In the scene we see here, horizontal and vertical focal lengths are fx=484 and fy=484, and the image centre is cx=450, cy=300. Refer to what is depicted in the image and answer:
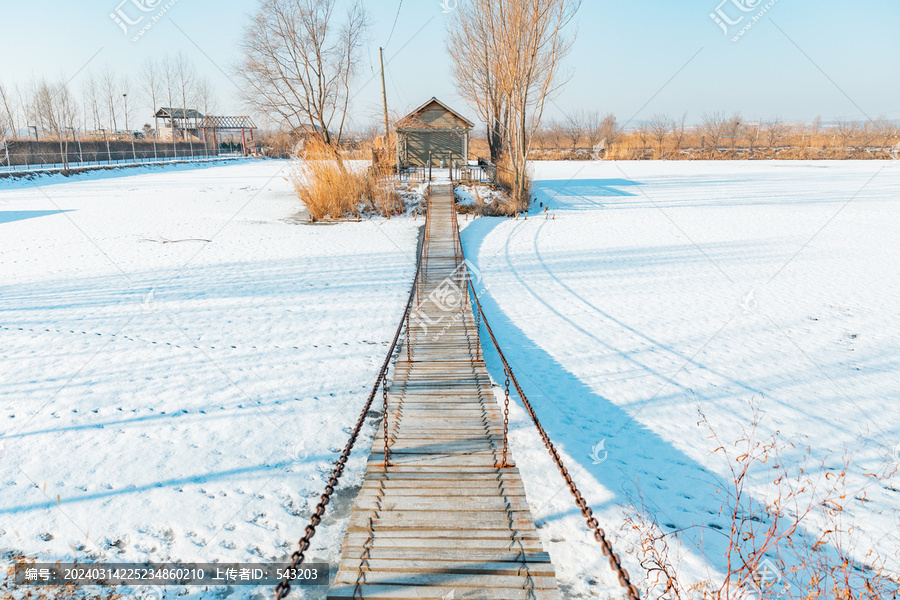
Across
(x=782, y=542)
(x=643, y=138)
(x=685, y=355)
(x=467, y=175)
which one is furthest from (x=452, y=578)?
(x=643, y=138)

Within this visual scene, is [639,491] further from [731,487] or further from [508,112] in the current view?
[508,112]

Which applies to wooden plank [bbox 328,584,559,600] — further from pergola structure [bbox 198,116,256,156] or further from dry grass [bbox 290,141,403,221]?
pergola structure [bbox 198,116,256,156]

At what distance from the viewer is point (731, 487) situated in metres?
4.96

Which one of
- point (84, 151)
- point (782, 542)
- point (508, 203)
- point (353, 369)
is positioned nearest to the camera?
point (782, 542)

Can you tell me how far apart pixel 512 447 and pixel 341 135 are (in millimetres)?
24635

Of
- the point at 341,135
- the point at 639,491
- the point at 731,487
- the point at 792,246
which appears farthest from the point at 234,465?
the point at 341,135

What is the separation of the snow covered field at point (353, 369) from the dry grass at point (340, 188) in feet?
7.99

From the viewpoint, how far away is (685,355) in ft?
26.8

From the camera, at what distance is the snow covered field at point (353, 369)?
4.44 m

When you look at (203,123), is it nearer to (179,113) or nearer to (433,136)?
(179,113)

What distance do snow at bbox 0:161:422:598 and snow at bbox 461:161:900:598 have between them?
230 centimetres

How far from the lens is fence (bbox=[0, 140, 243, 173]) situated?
34.9 metres

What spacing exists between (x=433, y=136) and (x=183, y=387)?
24.2 metres

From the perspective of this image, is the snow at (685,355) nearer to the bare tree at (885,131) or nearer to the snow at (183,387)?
the snow at (183,387)
